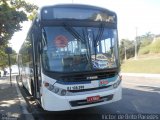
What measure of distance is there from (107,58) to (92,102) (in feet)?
4.73

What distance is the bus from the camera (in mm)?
7824

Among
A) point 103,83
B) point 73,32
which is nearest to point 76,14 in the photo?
point 73,32

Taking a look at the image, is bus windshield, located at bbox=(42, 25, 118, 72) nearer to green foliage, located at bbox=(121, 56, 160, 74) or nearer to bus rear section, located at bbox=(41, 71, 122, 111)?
bus rear section, located at bbox=(41, 71, 122, 111)

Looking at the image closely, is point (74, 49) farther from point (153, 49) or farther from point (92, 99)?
point (153, 49)

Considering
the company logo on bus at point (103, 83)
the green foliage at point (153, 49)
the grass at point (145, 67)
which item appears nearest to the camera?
the company logo on bus at point (103, 83)

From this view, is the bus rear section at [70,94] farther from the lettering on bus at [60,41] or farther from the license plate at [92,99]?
the lettering on bus at [60,41]

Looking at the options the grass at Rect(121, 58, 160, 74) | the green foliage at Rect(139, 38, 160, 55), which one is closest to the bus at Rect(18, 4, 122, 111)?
the grass at Rect(121, 58, 160, 74)

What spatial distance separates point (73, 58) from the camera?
7.94 meters

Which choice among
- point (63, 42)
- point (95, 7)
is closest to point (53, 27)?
point (63, 42)

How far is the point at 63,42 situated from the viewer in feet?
25.9

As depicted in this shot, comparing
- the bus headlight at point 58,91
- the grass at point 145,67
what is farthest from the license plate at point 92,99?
the grass at point 145,67

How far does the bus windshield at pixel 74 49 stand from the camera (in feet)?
25.8

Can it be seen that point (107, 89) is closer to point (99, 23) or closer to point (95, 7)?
point (99, 23)

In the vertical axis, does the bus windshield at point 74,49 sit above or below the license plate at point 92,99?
above
